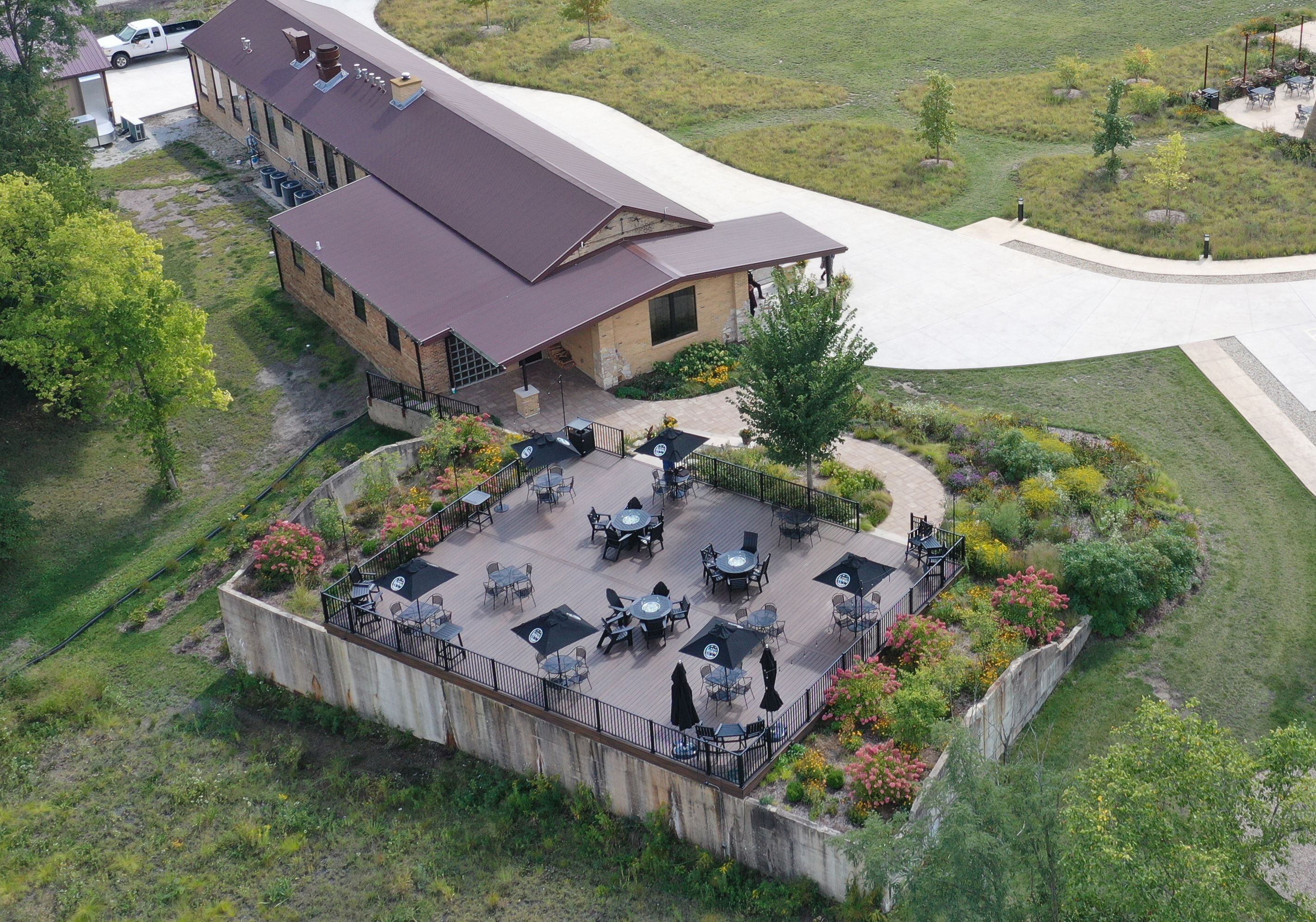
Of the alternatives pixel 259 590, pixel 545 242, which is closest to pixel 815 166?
pixel 545 242

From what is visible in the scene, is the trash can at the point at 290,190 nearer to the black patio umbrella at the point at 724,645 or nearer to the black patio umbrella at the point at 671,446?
the black patio umbrella at the point at 671,446

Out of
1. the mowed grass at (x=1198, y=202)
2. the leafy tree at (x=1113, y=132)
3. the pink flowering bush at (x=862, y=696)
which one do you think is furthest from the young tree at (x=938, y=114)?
the pink flowering bush at (x=862, y=696)

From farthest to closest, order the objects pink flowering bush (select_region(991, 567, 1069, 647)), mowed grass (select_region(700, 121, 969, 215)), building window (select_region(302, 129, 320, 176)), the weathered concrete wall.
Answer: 1. building window (select_region(302, 129, 320, 176))
2. mowed grass (select_region(700, 121, 969, 215))
3. pink flowering bush (select_region(991, 567, 1069, 647))
4. the weathered concrete wall

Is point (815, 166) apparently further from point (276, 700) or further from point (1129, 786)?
point (1129, 786)

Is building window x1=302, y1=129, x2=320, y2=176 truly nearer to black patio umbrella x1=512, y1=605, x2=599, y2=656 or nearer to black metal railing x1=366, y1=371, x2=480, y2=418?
black metal railing x1=366, y1=371, x2=480, y2=418

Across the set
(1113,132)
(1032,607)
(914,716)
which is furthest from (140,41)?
(914,716)

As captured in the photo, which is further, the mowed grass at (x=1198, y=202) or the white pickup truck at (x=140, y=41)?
the white pickup truck at (x=140, y=41)

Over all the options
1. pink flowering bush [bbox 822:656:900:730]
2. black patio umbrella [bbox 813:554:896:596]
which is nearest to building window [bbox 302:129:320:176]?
black patio umbrella [bbox 813:554:896:596]
